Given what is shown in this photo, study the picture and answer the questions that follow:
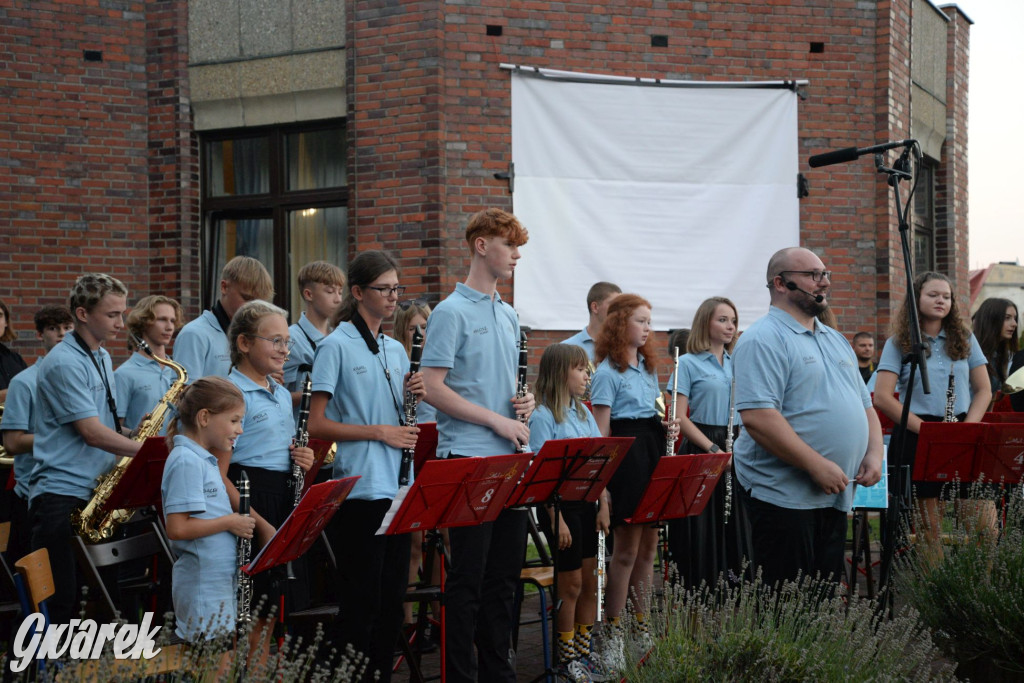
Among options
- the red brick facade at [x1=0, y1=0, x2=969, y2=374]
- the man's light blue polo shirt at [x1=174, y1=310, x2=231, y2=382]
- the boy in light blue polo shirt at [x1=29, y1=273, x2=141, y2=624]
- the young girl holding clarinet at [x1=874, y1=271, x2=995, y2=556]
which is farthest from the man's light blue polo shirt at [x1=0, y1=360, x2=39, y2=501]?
the young girl holding clarinet at [x1=874, y1=271, x2=995, y2=556]

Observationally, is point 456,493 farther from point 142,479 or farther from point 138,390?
point 138,390

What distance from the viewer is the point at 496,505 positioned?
4.96 metres

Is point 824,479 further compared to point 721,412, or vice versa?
point 721,412

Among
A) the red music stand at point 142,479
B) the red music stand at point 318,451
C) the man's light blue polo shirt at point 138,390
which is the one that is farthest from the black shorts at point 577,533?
the man's light blue polo shirt at point 138,390

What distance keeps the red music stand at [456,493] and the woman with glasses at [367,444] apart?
0.39 meters

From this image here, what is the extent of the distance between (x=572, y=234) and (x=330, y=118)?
9.16 ft

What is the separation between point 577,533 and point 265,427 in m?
2.10

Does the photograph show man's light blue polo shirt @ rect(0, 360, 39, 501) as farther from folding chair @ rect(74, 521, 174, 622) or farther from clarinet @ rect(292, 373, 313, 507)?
clarinet @ rect(292, 373, 313, 507)

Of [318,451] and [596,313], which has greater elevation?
[596,313]

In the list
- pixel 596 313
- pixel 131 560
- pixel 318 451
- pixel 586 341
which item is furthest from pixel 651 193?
pixel 131 560

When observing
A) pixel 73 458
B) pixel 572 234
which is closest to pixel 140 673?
pixel 73 458

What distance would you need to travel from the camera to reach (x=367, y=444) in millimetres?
5223

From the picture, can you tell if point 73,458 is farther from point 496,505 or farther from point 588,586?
point 588,586

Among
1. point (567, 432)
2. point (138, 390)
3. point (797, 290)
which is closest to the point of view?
point (797, 290)
